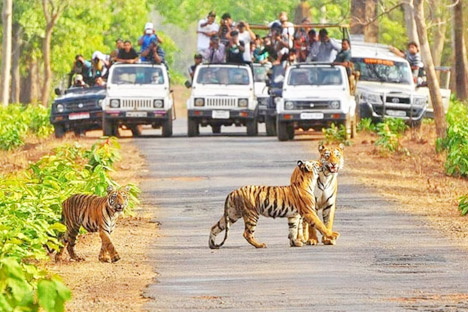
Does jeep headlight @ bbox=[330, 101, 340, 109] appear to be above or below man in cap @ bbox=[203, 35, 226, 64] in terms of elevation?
below

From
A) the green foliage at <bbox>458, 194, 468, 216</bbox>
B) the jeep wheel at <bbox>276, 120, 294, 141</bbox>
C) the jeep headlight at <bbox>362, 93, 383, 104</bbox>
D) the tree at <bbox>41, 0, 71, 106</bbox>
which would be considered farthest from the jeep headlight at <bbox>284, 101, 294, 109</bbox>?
the tree at <bbox>41, 0, 71, 106</bbox>

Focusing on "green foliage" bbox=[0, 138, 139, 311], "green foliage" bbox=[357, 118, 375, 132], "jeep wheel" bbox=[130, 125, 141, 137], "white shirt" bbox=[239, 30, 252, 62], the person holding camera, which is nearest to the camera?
"green foliage" bbox=[0, 138, 139, 311]

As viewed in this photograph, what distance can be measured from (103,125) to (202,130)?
856cm

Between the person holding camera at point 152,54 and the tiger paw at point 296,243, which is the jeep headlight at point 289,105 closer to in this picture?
the person holding camera at point 152,54

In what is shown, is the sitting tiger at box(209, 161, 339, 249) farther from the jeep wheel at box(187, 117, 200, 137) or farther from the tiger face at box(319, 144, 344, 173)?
the jeep wheel at box(187, 117, 200, 137)

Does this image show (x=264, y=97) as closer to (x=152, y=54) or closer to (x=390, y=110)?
(x=152, y=54)

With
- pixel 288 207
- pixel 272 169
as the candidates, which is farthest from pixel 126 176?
pixel 288 207

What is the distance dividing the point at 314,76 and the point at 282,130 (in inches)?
61.4

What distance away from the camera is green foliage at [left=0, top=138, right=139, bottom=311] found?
984 centimetres

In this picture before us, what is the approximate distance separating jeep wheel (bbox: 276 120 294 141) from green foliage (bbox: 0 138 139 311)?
1166 cm

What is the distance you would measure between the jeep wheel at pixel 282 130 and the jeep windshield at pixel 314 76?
3.33ft

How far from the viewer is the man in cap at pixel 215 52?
127 ft

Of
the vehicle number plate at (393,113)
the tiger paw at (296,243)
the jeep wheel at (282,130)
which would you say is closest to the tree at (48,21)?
the vehicle number plate at (393,113)

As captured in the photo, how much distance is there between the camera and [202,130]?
148 feet
